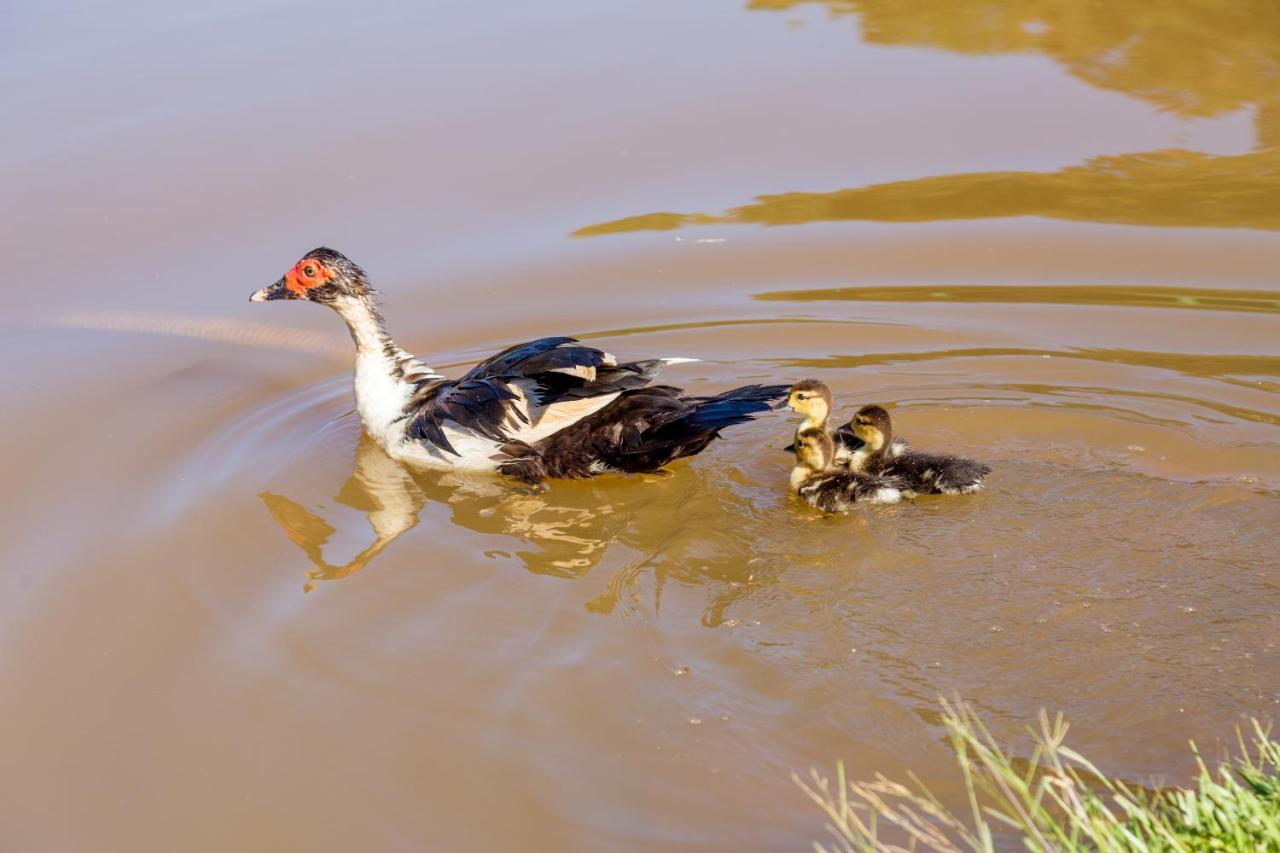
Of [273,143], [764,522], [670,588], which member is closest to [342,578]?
[670,588]

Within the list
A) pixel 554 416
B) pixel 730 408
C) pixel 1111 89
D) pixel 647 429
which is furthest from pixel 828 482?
pixel 1111 89

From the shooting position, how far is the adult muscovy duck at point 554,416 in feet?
20.4

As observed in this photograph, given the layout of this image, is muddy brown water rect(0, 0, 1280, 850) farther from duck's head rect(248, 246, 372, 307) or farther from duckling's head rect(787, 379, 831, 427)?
duck's head rect(248, 246, 372, 307)

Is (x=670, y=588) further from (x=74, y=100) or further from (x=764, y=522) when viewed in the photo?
(x=74, y=100)

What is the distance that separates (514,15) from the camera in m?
11.0

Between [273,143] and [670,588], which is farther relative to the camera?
[273,143]

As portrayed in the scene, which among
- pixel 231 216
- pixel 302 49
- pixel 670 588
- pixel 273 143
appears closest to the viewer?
pixel 670 588

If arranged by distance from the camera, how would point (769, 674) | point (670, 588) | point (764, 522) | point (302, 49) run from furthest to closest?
1. point (302, 49)
2. point (764, 522)
3. point (670, 588)
4. point (769, 674)

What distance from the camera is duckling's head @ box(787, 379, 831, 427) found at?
6.20 m

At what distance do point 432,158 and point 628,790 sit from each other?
229 inches

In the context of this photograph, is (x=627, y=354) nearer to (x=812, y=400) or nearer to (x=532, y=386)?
(x=532, y=386)

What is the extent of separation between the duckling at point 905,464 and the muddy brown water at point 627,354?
0.43ft

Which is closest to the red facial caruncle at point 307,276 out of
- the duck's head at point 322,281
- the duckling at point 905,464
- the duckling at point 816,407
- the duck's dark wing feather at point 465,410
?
the duck's head at point 322,281

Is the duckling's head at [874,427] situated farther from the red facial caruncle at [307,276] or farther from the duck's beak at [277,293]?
the duck's beak at [277,293]
